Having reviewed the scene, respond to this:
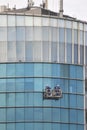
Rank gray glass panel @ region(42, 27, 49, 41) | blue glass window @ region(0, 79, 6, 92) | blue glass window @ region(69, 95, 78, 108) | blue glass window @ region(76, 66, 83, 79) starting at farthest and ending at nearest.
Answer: blue glass window @ region(76, 66, 83, 79), gray glass panel @ region(42, 27, 49, 41), blue glass window @ region(69, 95, 78, 108), blue glass window @ region(0, 79, 6, 92)

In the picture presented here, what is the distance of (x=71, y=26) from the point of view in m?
95.4

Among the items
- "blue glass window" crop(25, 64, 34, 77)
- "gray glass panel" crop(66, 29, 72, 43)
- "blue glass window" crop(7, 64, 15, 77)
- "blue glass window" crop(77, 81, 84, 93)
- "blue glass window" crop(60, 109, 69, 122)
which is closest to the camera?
"blue glass window" crop(7, 64, 15, 77)

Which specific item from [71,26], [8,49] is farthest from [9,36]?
[71,26]

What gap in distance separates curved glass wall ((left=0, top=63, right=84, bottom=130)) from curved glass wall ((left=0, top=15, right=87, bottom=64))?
3.96 ft

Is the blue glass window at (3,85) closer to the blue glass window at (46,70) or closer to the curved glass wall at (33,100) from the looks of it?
the curved glass wall at (33,100)

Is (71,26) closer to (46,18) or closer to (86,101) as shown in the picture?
(46,18)

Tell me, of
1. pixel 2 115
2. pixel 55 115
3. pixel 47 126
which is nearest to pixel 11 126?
pixel 2 115

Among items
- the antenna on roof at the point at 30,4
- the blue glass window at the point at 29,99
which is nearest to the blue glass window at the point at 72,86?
the blue glass window at the point at 29,99

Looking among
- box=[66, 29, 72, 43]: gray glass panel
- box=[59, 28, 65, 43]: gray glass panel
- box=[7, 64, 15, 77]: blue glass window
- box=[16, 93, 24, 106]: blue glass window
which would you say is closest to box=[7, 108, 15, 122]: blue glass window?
box=[16, 93, 24, 106]: blue glass window

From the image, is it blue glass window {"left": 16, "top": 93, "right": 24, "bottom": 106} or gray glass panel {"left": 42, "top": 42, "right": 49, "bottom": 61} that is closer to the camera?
blue glass window {"left": 16, "top": 93, "right": 24, "bottom": 106}

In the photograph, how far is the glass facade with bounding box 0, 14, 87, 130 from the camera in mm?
91812

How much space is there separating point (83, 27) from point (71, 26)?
1.85m

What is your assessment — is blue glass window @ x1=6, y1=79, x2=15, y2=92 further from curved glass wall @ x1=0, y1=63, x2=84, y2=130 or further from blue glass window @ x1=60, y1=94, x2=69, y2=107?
blue glass window @ x1=60, y1=94, x2=69, y2=107

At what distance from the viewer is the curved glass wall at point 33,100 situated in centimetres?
9162
